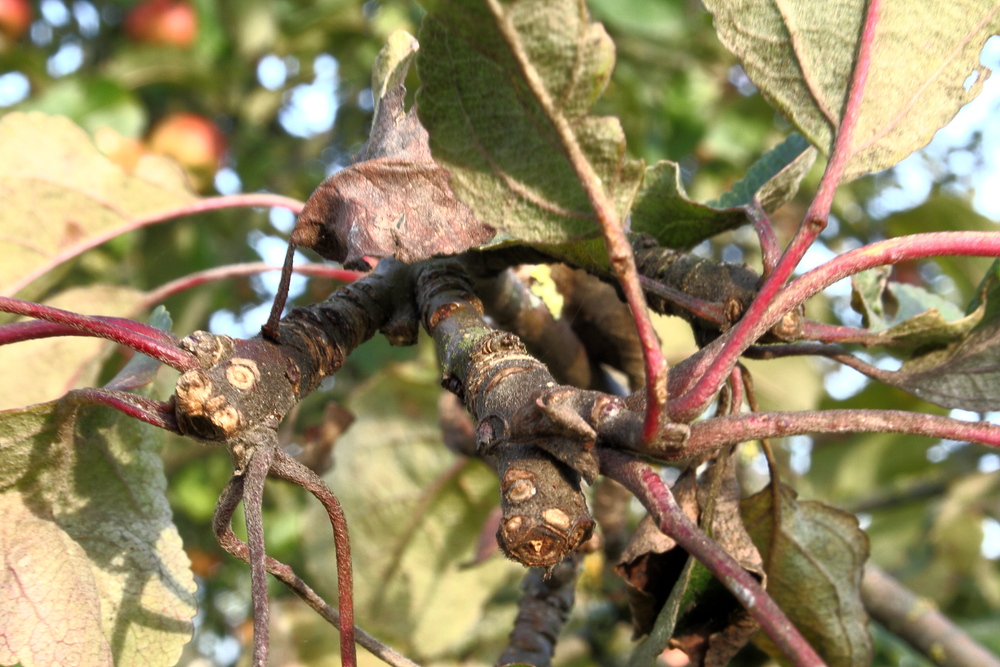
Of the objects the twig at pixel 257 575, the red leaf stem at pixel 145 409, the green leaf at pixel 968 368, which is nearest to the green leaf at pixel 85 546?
the red leaf stem at pixel 145 409

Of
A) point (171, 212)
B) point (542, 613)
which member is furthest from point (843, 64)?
point (171, 212)

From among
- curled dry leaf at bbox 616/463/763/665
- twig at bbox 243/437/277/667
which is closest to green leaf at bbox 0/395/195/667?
twig at bbox 243/437/277/667

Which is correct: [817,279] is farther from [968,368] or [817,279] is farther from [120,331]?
[120,331]

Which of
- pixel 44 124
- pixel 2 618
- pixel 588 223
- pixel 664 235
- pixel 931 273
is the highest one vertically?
pixel 931 273

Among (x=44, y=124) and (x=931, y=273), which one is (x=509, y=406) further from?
(x=931, y=273)

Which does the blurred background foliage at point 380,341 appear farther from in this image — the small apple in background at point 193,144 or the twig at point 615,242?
the twig at point 615,242

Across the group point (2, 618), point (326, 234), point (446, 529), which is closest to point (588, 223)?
point (326, 234)
